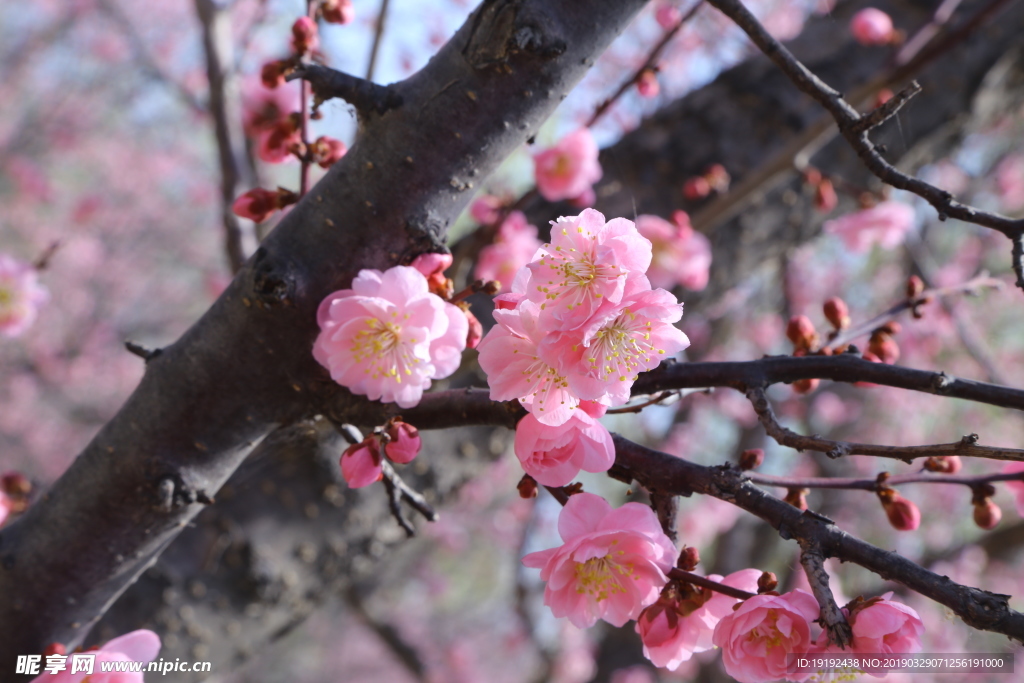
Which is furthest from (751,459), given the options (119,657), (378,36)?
(378,36)

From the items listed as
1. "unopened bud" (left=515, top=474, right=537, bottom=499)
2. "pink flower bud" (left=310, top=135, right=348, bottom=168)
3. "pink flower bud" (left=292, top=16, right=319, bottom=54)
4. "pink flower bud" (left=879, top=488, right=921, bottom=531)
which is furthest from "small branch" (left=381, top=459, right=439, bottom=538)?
"pink flower bud" (left=292, top=16, right=319, bottom=54)

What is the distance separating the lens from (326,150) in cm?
123

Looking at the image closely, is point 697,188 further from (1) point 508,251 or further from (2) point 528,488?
(2) point 528,488

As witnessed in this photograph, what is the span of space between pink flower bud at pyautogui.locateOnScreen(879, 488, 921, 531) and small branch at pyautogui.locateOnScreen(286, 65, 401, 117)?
98 cm

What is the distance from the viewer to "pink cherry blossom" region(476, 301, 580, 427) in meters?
0.77

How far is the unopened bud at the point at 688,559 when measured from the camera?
2.88 feet

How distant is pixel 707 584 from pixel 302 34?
1187 millimetres

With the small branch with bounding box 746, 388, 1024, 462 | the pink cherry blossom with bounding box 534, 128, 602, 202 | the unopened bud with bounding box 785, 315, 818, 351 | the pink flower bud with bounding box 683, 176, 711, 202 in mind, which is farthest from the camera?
the pink flower bud with bounding box 683, 176, 711, 202

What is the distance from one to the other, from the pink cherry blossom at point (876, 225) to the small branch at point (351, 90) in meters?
2.18

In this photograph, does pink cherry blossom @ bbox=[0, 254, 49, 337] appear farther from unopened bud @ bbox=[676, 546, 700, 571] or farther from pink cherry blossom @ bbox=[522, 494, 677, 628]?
unopened bud @ bbox=[676, 546, 700, 571]

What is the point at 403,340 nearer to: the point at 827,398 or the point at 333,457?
the point at 333,457

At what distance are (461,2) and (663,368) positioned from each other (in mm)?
3962

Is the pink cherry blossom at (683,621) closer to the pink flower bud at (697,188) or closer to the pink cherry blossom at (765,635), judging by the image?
the pink cherry blossom at (765,635)

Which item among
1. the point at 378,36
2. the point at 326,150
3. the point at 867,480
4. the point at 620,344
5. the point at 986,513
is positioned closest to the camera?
the point at 620,344
